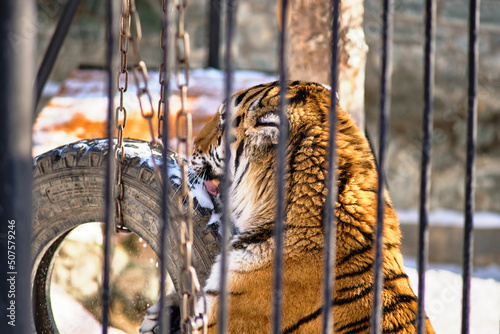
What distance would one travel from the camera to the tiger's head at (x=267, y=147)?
1.79m

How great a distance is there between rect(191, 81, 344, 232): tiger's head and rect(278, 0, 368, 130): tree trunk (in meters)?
1.00

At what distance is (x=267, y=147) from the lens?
74.2 inches

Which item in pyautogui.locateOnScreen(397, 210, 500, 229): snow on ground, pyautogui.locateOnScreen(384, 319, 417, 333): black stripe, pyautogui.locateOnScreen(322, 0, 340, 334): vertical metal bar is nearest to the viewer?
pyautogui.locateOnScreen(322, 0, 340, 334): vertical metal bar

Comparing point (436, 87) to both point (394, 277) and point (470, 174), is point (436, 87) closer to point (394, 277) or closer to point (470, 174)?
point (394, 277)

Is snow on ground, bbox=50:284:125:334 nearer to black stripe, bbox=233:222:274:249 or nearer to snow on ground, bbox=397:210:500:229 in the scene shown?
black stripe, bbox=233:222:274:249

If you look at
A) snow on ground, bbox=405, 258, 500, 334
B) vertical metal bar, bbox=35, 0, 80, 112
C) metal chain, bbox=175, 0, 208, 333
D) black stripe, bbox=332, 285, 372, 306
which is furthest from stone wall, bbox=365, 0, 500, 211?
metal chain, bbox=175, 0, 208, 333

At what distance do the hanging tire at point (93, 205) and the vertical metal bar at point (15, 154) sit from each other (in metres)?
0.94

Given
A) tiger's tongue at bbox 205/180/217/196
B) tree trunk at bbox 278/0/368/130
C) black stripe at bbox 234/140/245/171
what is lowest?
tiger's tongue at bbox 205/180/217/196

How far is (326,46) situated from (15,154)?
7.40 ft

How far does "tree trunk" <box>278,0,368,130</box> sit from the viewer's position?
114 inches

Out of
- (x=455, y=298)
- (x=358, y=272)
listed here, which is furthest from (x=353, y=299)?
(x=455, y=298)

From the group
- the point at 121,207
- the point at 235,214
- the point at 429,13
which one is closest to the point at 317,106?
the point at 235,214

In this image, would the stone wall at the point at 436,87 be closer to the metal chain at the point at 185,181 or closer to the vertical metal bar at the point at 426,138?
the vertical metal bar at the point at 426,138

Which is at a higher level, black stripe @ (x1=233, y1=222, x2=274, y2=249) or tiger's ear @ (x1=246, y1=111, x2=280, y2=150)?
tiger's ear @ (x1=246, y1=111, x2=280, y2=150)
